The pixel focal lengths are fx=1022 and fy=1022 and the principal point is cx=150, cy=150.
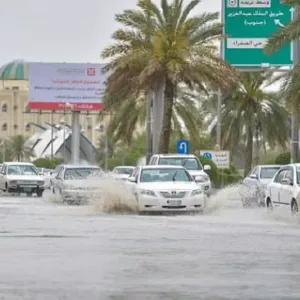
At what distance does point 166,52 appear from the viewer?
146ft

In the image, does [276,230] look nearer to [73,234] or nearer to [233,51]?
[73,234]

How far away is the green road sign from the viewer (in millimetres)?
43094

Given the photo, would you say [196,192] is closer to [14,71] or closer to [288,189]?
[288,189]

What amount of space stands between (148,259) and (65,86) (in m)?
67.8

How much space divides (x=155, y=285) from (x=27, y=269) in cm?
222

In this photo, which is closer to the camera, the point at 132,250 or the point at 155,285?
the point at 155,285

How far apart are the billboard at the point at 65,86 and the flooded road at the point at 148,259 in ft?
187

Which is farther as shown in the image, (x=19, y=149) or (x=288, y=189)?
(x=19, y=149)

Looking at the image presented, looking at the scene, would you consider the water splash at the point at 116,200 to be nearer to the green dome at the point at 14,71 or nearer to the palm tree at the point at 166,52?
the palm tree at the point at 166,52

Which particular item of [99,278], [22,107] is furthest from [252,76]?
[22,107]

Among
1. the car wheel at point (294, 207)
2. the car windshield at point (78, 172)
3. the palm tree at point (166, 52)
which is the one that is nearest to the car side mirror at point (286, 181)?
the car wheel at point (294, 207)

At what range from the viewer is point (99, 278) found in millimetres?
12234

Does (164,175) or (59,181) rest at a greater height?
(164,175)

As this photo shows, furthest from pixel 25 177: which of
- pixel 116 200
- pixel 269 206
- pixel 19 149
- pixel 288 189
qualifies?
pixel 19 149
